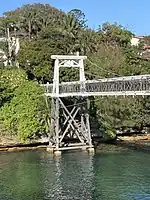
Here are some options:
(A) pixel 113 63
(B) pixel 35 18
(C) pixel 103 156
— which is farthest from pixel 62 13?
(C) pixel 103 156

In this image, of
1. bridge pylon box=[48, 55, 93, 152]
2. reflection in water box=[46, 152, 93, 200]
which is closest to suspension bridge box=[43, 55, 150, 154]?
bridge pylon box=[48, 55, 93, 152]

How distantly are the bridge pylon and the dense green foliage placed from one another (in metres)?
1.82

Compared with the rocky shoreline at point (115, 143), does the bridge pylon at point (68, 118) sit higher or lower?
higher

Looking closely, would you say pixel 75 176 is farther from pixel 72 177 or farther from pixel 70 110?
pixel 70 110

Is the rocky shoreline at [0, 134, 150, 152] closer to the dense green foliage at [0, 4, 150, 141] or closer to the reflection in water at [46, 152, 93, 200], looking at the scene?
the dense green foliage at [0, 4, 150, 141]

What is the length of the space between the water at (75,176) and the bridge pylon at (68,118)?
81.6 inches

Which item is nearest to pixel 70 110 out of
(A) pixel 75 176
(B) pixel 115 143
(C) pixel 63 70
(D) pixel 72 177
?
(B) pixel 115 143

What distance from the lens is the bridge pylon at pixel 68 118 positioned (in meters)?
40.6

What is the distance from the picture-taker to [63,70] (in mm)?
50438

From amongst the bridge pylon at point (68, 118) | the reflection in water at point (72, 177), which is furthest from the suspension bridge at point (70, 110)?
the reflection in water at point (72, 177)

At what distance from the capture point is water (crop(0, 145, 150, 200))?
2551cm

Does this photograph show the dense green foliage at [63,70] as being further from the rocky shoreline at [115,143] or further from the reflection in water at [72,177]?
the reflection in water at [72,177]

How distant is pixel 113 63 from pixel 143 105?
811 centimetres

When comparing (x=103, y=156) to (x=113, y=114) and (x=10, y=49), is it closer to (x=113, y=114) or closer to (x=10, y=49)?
(x=113, y=114)
